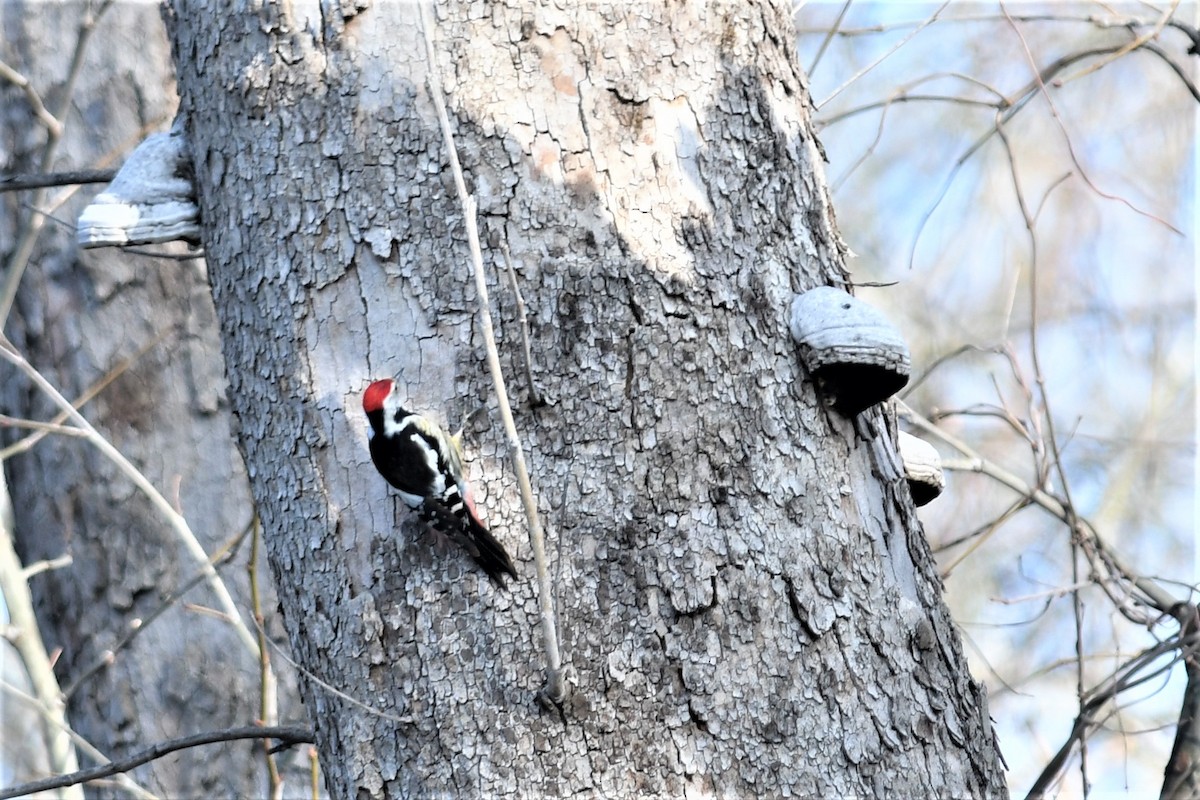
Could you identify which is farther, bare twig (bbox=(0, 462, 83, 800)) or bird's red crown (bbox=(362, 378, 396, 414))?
bare twig (bbox=(0, 462, 83, 800))

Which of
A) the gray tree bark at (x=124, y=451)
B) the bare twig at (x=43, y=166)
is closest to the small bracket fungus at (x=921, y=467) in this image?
the gray tree bark at (x=124, y=451)

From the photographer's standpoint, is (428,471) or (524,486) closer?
(524,486)

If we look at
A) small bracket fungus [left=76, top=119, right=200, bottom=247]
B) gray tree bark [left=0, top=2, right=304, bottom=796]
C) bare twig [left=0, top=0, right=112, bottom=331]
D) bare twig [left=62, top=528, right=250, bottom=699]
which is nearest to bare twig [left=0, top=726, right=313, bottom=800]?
bare twig [left=62, top=528, right=250, bottom=699]

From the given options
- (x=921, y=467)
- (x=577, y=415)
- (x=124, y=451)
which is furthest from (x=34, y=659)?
(x=921, y=467)

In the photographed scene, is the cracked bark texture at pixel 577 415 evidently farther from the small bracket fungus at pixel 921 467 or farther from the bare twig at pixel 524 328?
the small bracket fungus at pixel 921 467

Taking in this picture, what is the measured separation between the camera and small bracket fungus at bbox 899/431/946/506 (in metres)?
2.12

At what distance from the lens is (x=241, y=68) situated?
182cm

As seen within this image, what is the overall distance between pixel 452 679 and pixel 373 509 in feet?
0.97

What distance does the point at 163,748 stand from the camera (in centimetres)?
200

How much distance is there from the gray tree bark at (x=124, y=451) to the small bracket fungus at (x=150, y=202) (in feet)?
4.41

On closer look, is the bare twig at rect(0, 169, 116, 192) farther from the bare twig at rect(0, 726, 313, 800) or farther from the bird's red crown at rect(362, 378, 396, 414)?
the bare twig at rect(0, 726, 313, 800)

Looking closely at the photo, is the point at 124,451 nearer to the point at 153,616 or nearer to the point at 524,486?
the point at 153,616

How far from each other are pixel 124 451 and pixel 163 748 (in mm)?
1704

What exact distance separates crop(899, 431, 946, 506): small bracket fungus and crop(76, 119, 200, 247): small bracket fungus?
1389mm
